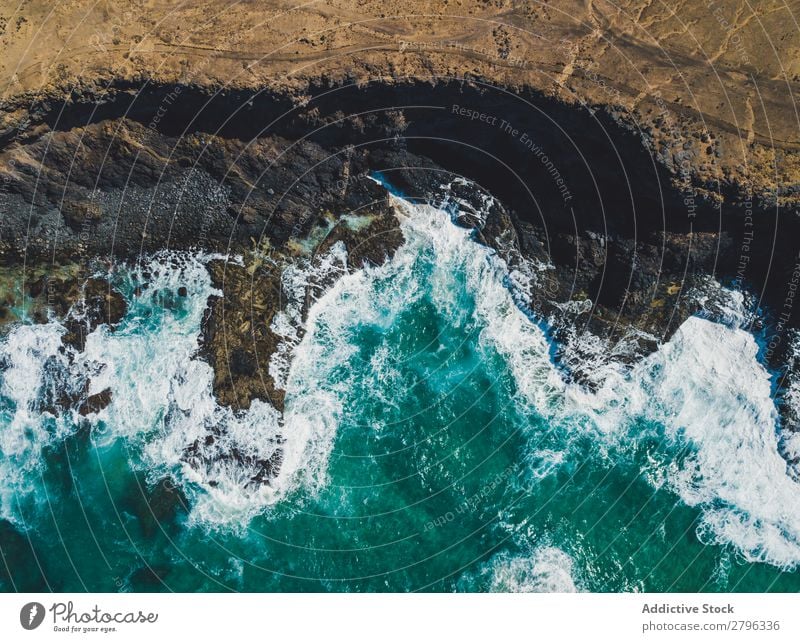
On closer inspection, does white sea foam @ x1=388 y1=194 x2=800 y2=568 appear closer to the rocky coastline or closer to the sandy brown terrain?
the rocky coastline

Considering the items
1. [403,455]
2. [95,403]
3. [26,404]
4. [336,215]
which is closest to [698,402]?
[403,455]

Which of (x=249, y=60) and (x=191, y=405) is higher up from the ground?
(x=249, y=60)

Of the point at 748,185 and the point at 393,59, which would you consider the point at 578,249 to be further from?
the point at 393,59

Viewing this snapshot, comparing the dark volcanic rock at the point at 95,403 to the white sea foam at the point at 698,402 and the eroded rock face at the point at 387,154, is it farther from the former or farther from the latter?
the white sea foam at the point at 698,402

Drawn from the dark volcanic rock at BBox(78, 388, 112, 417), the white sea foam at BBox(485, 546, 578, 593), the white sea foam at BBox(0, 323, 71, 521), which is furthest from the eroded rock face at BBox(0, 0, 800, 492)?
the white sea foam at BBox(485, 546, 578, 593)

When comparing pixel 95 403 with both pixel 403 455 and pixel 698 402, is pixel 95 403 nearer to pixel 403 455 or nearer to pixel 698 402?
pixel 403 455

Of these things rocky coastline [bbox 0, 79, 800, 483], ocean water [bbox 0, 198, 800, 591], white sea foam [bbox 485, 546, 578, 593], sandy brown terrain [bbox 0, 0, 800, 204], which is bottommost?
white sea foam [bbox 485, 546, 578, 593]

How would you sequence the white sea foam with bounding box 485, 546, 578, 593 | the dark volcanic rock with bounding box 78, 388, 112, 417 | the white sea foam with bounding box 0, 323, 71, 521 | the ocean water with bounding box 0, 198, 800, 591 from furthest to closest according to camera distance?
the dark volcanic rock with bounding box 78, 388, 112, 417, the white sea foam with bounding box 0, 323, 71, 521, the ocean water with bounding box 0, 198, 800, 591, the white sea foam with bounding box 485, 546, 578, 593

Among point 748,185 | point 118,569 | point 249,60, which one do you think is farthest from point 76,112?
point 748,185

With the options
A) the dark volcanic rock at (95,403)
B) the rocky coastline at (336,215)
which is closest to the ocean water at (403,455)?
the dark volcanic rock at (95,403)
